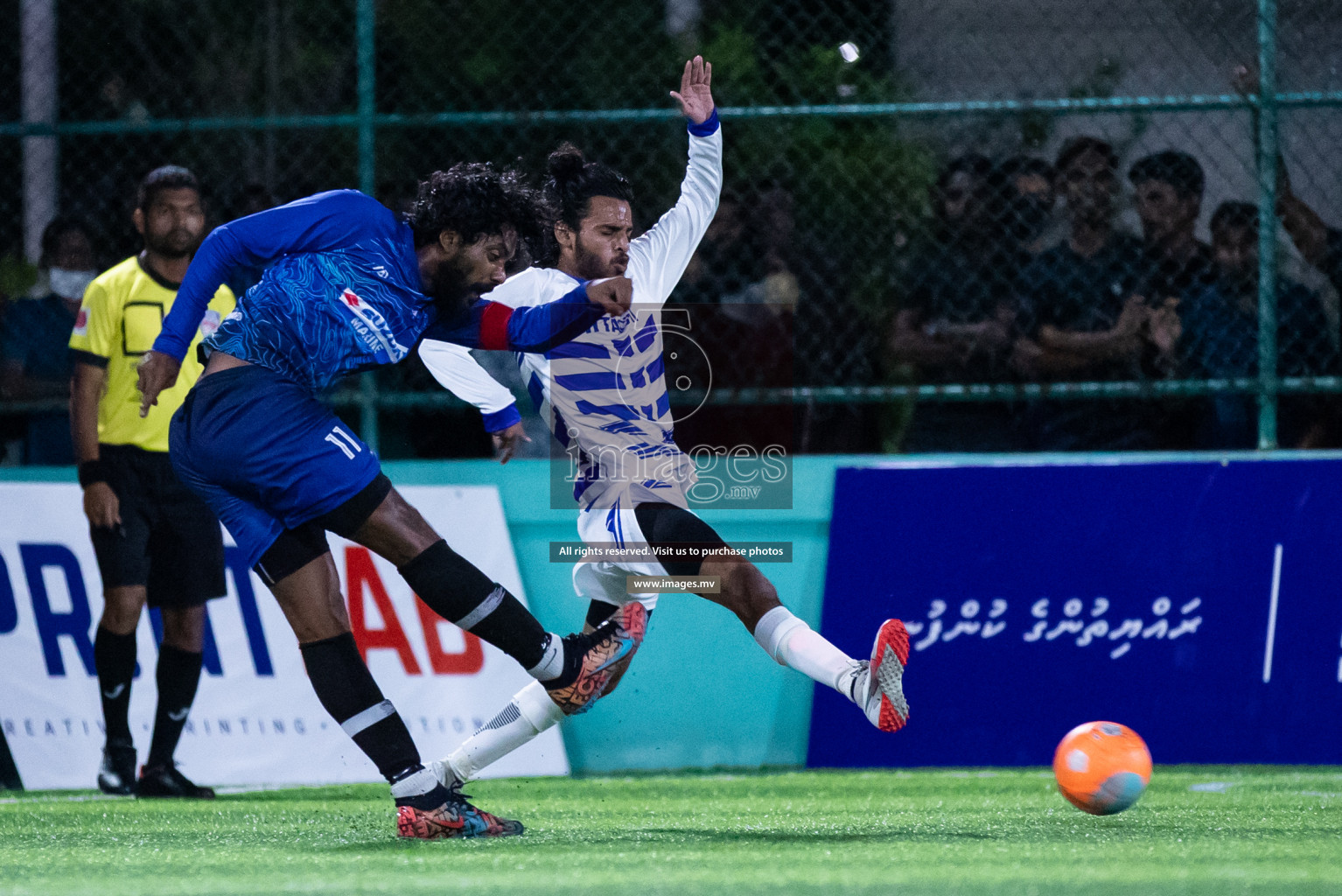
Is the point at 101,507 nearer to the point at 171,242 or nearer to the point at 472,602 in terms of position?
the point at 171,242

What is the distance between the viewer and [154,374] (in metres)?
4.74

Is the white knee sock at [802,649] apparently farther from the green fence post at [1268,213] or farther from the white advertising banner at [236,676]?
the green fence post at [1268,213]

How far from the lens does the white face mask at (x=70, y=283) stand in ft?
24.1

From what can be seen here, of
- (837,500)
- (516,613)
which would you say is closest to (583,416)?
(516,613)

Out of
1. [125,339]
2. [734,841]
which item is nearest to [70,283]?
[125,339]

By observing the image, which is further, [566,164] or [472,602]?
[566,164]

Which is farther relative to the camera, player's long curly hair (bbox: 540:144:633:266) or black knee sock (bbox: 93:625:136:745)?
black knee sock (bbox: 93:625:136:745)

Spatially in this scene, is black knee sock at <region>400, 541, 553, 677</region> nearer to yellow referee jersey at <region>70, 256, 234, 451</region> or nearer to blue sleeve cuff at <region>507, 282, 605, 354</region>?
blue sleeve cuff at <region>507, 282, 605, 354</region>

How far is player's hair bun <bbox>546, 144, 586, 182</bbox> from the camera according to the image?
5.52 meters

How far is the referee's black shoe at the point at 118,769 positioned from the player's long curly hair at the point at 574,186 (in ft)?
8.81

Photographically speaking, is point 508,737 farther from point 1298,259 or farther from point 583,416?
point 1298,259

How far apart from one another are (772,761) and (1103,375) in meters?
2.09

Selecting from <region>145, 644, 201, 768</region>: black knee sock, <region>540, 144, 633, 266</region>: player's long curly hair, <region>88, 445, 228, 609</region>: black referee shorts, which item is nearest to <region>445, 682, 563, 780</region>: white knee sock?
<region>540, 144, 633, 266</region>: player's long curly hair

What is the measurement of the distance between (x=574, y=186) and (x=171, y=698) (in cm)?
259
